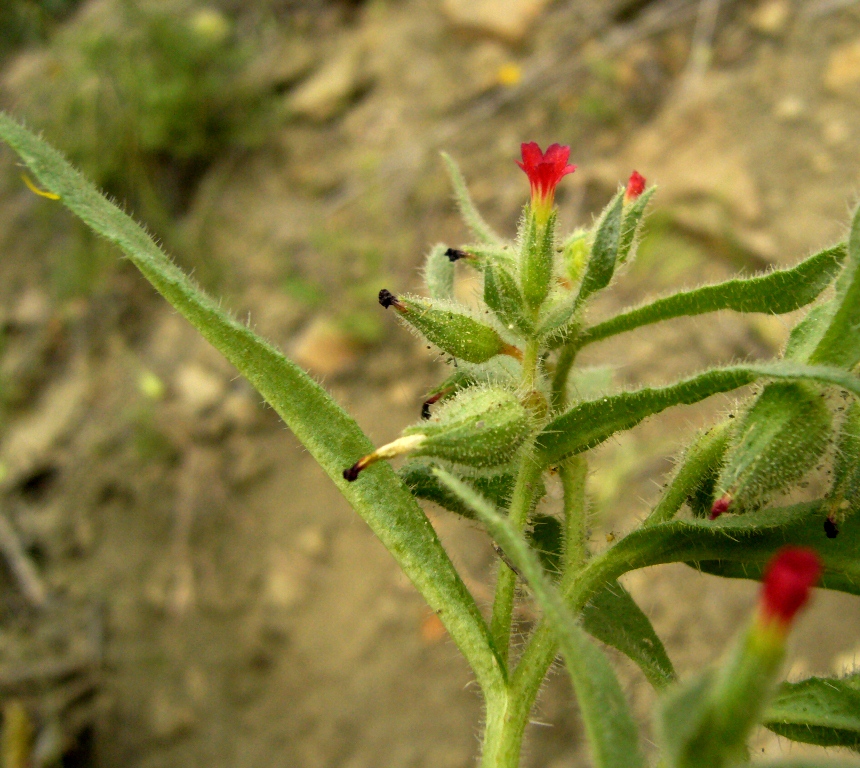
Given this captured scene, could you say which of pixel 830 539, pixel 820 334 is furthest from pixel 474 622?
pixel 820 334

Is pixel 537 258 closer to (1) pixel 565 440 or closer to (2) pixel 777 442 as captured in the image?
(1) pixel 565 440

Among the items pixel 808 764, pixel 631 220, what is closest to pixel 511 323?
pixel 631 220

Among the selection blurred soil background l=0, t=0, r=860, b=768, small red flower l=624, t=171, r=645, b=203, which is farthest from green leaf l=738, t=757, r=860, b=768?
blurred soil background l=0, t=0, r=860, b=768

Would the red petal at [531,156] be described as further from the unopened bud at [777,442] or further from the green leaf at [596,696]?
the green leaf at [596,696]

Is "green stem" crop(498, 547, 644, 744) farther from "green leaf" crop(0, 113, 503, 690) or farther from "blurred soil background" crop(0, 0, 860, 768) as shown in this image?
"blurred soil background" crop(0, 0, 860, 768)

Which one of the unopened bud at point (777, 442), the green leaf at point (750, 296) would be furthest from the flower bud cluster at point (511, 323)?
the unopened bud at point (777, 442)

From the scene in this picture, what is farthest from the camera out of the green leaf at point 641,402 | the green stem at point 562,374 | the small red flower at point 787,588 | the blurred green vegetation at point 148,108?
the blurred green vegetation at point 148,108

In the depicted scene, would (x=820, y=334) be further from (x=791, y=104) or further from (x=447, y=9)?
(x=447, y=9)
